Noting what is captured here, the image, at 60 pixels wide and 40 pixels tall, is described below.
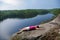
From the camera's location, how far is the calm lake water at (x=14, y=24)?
2.16 meters

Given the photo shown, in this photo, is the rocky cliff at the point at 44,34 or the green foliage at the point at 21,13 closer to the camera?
the rocky cliff at the point at 44,34

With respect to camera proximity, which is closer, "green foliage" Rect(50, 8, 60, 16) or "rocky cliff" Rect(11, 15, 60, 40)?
"rocky cliff" Rect(11, 15, 60, 40)

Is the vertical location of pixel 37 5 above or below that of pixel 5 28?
above

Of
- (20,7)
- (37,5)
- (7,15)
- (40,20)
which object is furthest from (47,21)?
(7,15)

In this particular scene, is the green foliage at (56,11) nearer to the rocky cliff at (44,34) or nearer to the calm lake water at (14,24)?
the calm lake water at (14,24)

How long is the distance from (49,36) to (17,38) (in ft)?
1.41

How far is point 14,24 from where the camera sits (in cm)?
218

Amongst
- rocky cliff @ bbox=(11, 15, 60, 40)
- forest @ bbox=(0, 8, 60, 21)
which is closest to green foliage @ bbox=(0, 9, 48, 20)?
forest @ bbox=(0, 8, 60, 21)

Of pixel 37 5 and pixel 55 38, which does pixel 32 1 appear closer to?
pixel 37 5

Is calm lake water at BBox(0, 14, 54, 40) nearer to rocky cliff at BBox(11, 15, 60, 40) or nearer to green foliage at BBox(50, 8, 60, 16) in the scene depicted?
green foliage at BBox(50, 8, 60, 16)

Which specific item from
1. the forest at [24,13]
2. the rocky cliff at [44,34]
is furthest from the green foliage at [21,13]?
the rocky cliff at [44,34]

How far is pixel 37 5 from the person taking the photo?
2.28 m

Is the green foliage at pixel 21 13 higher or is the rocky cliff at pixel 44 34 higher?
the green foliage at pixel 21 13

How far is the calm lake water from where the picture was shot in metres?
2.16
